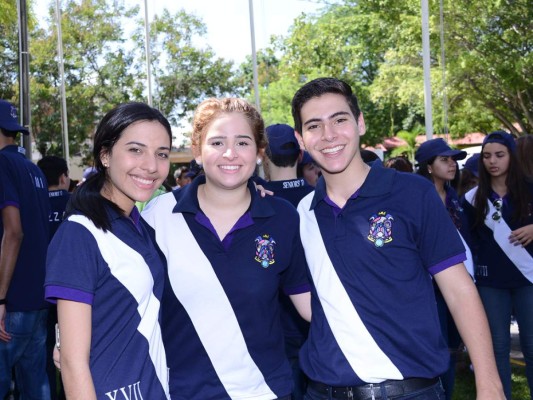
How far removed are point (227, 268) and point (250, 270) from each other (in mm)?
99

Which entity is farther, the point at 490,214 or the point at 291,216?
the point at 490,214

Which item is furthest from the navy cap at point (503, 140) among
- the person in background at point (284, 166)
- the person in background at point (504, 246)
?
the person in background at point (284, 166)

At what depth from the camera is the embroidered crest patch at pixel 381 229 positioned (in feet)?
8.56

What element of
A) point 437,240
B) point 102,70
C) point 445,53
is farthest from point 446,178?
point 102,70

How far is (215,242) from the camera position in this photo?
278cm

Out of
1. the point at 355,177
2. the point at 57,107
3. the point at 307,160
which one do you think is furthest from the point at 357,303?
the point at 57,107

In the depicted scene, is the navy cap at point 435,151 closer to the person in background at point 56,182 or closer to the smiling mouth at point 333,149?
the smiling mouth at point 333,149

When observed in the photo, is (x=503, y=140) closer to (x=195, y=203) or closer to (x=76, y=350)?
(x=195, y=203)

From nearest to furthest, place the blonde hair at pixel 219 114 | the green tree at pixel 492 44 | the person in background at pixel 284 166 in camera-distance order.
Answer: the blonde hair at pixel 219 114 < the person in background at pixel 284 166 < the green tree at pixel 492 44

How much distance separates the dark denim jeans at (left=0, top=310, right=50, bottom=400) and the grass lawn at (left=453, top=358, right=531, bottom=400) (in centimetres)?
363

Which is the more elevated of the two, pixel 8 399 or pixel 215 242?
pixel 215 242

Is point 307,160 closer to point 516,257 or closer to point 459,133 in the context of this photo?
point 516,257

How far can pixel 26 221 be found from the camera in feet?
15.2

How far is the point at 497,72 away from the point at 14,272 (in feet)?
63.5
